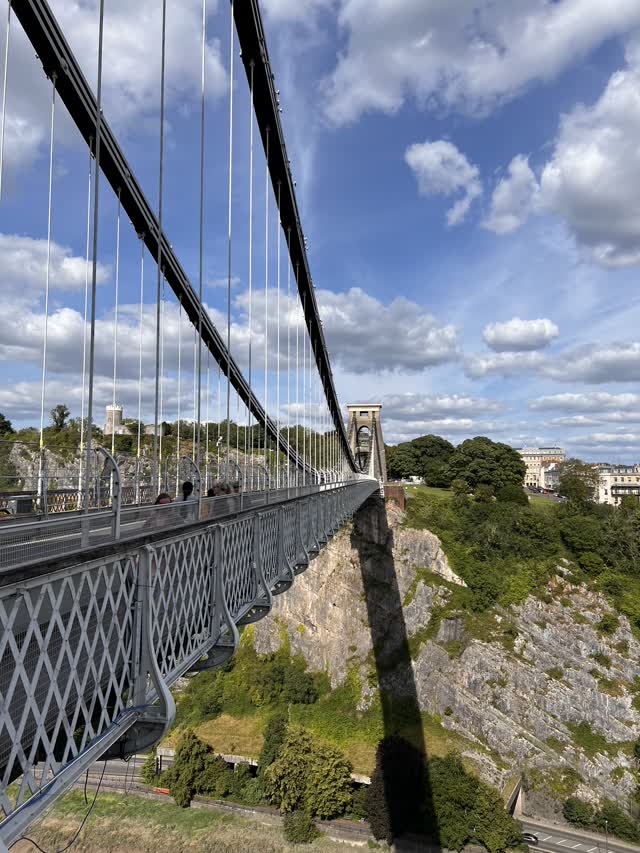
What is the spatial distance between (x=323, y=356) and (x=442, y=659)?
19.1m

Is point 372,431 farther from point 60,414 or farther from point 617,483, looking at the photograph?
point 617,483

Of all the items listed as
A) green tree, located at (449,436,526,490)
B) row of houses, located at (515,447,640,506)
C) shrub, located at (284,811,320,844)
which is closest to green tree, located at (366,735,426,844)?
shrub, located at (284,811,320,844)

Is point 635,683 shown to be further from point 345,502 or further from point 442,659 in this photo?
point 345,502

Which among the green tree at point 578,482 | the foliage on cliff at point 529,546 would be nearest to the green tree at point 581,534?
the foliage on cliff at point 529,546

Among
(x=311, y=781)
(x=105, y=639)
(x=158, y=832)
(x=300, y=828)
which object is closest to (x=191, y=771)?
(x=158, y=832)

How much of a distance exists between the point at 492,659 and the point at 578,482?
30551mm

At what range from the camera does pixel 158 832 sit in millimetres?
25688

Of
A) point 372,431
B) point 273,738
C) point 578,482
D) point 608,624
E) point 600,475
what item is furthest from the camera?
point 600,475

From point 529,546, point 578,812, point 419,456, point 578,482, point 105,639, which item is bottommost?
point 578,812

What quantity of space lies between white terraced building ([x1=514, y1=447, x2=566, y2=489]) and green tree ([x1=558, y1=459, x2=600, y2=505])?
4932 cm

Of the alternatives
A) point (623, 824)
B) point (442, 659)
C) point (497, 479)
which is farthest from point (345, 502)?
point (497, 479)

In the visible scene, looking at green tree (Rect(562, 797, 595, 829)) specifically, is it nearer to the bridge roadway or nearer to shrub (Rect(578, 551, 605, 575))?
shrub (Rect(578, 551, 605, 575))

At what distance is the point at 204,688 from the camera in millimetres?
35906

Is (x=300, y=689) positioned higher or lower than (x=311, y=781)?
higher
